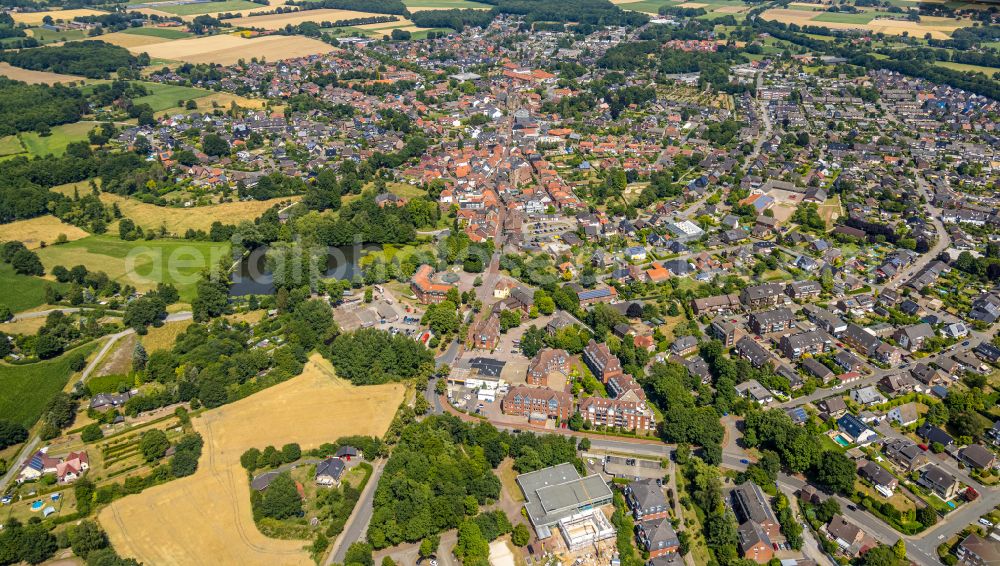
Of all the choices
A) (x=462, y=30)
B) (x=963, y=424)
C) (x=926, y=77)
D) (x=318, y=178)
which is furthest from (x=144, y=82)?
(x=926, y=77)

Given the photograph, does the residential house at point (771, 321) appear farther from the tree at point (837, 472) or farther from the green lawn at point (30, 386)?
the green lawn at point (30, 386)

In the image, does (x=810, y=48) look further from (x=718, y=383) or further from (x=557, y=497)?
(x=557, y=497)

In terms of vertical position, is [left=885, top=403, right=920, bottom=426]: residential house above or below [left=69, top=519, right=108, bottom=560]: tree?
below

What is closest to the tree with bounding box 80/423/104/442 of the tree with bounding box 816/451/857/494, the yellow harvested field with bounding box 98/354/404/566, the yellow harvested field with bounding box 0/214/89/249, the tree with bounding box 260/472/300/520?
the yellow harvested field with bounding box 98/354/404/566

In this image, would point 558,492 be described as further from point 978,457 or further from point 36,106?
point 36,106

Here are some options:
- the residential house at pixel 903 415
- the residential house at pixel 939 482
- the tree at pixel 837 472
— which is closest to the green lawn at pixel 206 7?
the residential house at pixel 903 415

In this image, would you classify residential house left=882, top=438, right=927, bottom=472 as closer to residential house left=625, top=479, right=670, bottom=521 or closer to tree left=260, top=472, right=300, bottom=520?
residential house left=625, top=479, right=670, bottom=521

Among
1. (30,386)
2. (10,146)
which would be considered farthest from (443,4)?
(30,386)
